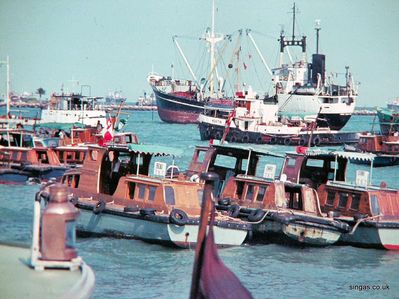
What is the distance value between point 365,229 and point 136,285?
7.32 meters

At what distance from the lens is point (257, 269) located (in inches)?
734

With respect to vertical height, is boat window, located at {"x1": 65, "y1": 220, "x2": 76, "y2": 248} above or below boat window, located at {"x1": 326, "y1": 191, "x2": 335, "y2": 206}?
above

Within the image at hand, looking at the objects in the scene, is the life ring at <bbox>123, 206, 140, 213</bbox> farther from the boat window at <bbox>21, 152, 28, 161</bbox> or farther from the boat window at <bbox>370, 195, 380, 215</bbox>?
the boat window at <bbox>21, 152, 28, 161</bbox>

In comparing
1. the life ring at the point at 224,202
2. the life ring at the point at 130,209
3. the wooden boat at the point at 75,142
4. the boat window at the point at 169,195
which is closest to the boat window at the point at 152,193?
the boat window at the point at 169,195

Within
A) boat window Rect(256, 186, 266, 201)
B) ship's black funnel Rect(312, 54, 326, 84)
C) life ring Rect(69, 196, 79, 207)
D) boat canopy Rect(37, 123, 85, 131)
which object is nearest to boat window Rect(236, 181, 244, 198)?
boat window Rect(256, 186, 266, 201)

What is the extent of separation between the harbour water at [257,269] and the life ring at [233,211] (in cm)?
92

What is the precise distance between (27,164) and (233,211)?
47.1ft

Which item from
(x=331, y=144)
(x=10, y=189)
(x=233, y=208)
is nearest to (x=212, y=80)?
(x=331, y=144)

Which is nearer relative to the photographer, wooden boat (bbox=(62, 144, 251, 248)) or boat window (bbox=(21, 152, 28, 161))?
wooden boat (bbox=(62, 144, 251, 248))

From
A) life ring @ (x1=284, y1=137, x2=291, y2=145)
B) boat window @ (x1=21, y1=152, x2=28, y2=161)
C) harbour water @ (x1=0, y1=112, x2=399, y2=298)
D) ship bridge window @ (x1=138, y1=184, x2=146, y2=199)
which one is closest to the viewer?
harbour water @ (x1=0, y1=112, x2=399, y2=298)

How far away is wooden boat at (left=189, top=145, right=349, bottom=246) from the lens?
67.1ft

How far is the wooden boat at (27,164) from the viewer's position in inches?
1275

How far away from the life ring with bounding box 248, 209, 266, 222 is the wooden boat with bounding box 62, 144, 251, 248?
41 cm

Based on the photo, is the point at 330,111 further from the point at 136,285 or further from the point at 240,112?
the point at 136,285
